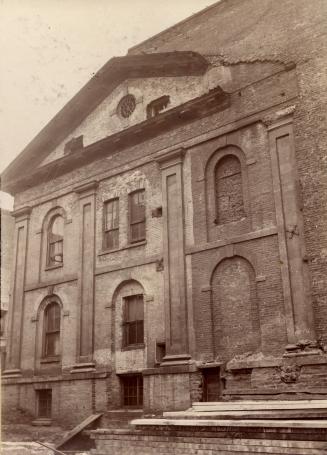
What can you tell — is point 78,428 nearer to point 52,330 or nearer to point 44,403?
point 44,403

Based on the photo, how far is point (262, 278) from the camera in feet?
41.4

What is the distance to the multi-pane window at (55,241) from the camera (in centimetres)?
1858

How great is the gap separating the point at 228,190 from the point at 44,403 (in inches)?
399

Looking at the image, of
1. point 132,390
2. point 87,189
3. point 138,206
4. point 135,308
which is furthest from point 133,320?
point 87,189

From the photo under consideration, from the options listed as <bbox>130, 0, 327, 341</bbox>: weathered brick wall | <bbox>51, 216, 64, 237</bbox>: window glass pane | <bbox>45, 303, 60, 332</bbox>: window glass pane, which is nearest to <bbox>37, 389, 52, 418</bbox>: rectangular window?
<bbox>45, 303, 60, 332</bbox>: window glass pane

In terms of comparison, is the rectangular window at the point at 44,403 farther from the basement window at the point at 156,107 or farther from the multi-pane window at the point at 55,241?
the basement window at the point at 156,107

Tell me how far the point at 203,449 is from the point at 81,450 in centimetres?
675

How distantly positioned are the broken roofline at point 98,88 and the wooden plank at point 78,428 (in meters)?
10.7

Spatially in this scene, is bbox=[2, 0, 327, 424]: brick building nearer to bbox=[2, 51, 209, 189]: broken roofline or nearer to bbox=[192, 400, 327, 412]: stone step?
bbox=[2, 51, 209, 189]: broken roofline

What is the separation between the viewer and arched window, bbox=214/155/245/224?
1396 cm

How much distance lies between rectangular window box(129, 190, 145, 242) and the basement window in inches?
113

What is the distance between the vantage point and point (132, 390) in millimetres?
15016

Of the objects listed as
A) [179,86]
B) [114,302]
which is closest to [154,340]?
[114,302]

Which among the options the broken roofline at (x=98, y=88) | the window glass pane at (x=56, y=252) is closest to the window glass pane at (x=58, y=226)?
the window glass pane at (x=56, y=252)
